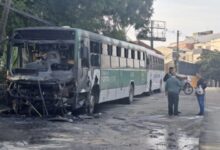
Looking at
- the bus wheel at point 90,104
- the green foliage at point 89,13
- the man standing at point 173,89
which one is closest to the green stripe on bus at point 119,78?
the bus wheel at point 90,104

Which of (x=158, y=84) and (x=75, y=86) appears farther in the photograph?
(x=158, y=84)

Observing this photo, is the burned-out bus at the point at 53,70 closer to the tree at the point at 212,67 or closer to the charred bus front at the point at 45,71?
the charred bus front at the point at 45,71

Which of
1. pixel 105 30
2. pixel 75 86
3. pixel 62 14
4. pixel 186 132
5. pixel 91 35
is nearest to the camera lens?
pixel 186 132

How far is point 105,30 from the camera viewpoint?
1415 inches

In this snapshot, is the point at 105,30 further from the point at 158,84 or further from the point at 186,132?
the point at 186,132

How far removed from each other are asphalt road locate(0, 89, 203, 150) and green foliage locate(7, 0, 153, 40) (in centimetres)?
957

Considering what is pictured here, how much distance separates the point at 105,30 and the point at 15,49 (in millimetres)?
18933

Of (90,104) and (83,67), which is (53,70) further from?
(90,104)

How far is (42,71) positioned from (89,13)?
482 inches

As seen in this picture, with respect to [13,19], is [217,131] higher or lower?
lower

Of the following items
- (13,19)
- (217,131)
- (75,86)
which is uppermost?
(13,19)

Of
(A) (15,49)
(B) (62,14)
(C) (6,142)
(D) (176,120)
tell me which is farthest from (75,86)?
(B) (62,14)

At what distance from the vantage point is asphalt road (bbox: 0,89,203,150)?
1113 cm

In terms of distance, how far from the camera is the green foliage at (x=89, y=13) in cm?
2625
